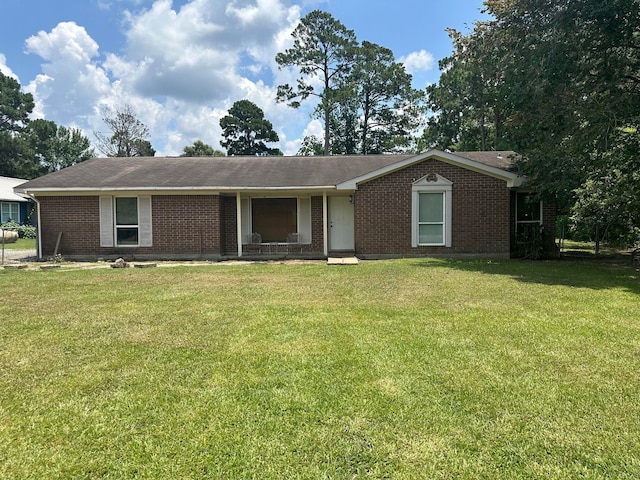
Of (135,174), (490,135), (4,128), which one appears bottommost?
(135,174)

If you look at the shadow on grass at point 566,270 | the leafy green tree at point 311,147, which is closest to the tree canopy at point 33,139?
the leafy green tree at point 311,147

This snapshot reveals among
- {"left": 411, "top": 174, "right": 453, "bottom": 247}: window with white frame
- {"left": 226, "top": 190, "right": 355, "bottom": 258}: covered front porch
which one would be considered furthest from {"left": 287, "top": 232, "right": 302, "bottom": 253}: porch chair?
{"left": 411, "top": 174, "right": 453, "bottom": 247}: window with white frame

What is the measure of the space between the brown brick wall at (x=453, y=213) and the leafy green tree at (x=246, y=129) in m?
41.3

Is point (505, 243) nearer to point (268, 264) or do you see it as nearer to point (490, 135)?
point (268, 264)

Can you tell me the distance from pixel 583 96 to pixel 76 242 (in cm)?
1581

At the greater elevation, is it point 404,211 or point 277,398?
point 404,211

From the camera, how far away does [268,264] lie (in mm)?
12094

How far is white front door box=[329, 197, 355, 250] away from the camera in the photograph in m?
14.9

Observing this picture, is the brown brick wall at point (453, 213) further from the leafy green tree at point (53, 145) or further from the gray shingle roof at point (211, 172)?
the leafy green tree at point (53, 145)

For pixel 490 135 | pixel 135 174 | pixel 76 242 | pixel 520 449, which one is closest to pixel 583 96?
pixel 520 449

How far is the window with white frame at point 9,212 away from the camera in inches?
1129

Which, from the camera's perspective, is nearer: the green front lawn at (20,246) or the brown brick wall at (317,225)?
the brown brick wall at (317,225)

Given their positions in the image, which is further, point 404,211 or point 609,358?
point 404,211

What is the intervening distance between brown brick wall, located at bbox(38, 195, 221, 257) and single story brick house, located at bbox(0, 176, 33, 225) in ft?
61.9
